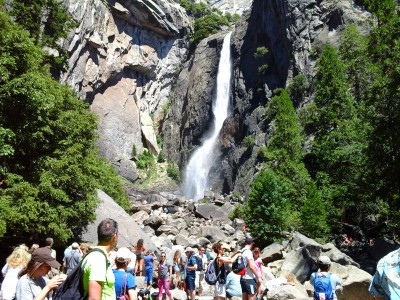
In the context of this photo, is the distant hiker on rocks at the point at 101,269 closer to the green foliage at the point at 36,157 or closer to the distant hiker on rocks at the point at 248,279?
the distant hiker on rocks at the point at 248,279

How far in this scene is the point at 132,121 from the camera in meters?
56.0

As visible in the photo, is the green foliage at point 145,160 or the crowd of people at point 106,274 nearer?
the crowd of people at point 106,274

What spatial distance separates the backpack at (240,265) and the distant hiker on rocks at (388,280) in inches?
154

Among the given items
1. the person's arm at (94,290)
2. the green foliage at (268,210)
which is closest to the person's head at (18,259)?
the person's arm at (94,290)

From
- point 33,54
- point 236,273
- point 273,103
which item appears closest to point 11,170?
point 33,54

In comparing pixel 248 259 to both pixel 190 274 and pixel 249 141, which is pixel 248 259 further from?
pixel 249 141

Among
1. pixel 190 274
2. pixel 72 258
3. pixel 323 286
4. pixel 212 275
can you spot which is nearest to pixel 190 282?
pixel 190 274

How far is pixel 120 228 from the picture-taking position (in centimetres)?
1934

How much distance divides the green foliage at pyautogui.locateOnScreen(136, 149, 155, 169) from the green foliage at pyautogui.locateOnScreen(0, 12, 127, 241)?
120 feet

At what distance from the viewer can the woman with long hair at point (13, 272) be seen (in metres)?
4.26

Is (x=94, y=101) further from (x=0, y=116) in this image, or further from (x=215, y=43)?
(x=0, y=116)

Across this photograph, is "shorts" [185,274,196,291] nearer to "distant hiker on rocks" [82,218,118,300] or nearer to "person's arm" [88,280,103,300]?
"distant hiker on rocks" [82,218,118,300]

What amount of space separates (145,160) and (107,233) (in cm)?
5268

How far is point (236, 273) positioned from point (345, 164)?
20847 mm
